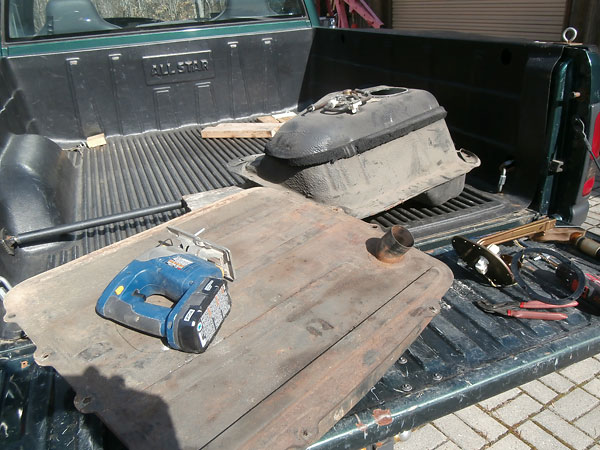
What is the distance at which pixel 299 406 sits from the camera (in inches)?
41.9

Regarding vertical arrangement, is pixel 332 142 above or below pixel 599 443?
above

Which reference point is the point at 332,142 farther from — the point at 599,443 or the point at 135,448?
the point at 599,443

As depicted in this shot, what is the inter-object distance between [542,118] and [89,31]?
2.88 meters

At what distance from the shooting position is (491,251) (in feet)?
5.17

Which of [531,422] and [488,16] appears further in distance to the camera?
[488,16]

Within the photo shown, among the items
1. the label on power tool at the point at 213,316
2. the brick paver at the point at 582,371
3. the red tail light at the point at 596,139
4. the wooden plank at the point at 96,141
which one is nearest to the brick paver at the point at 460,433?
the brick paver at the point at 582,371

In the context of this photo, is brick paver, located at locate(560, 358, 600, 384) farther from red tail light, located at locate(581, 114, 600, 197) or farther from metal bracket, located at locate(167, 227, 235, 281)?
metal bracket, located at locate(167, 227, 235, 281)

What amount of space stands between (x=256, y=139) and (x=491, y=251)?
7.08ft

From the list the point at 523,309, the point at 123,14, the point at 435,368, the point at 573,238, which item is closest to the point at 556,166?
the point at 573,238

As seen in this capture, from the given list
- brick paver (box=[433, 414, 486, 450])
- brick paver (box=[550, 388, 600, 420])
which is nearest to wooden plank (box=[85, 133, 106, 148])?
brick paver (box=[433, 414, 486, 450])

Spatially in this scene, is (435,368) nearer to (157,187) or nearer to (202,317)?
(202,317)

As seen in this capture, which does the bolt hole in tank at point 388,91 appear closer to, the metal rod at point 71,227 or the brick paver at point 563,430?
the metal rod at point 71,227

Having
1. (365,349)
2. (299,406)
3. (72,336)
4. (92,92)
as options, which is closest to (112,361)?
(72,336)

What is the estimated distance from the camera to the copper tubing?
1452 mm
